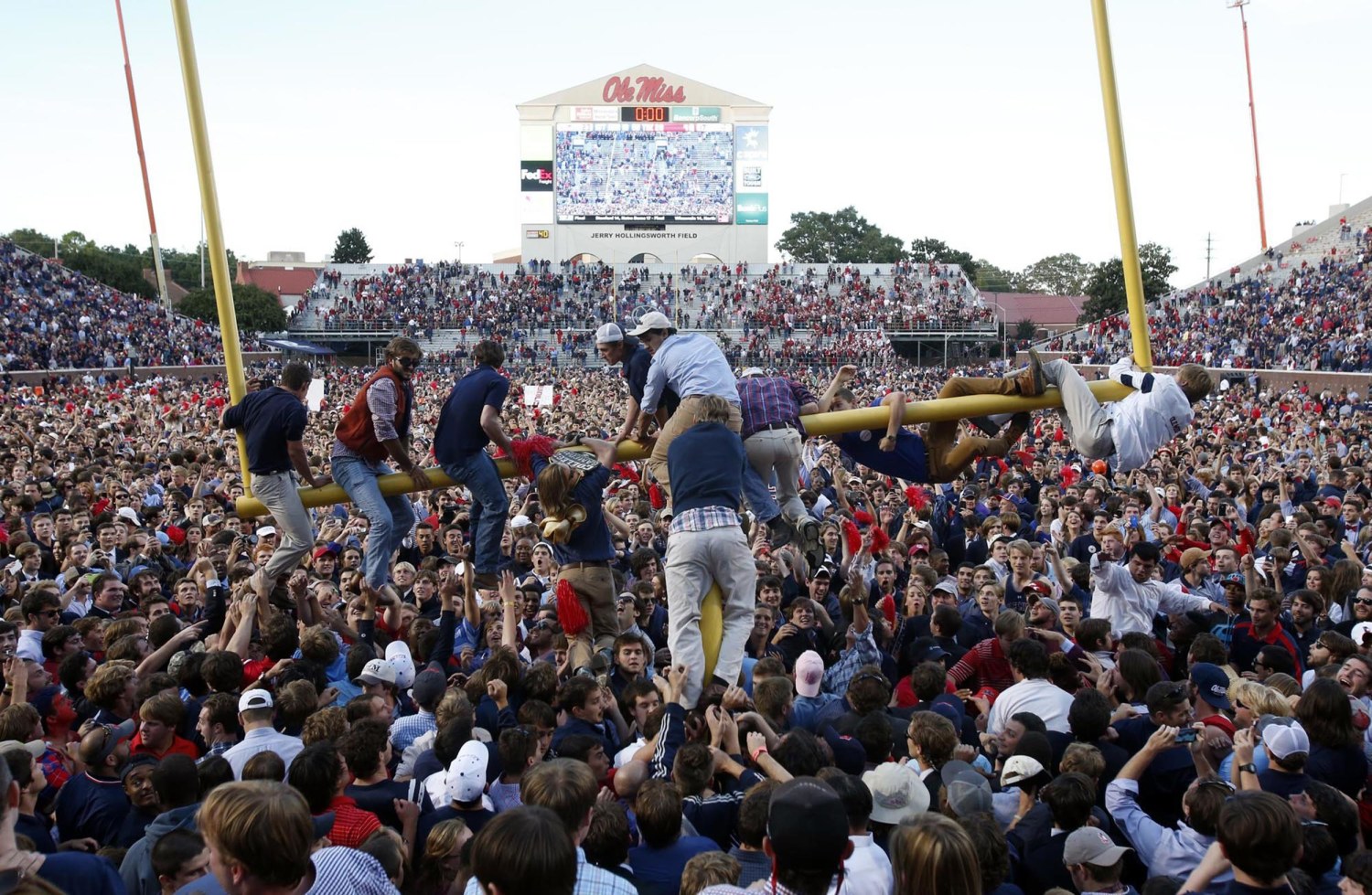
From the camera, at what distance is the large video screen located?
61531mm

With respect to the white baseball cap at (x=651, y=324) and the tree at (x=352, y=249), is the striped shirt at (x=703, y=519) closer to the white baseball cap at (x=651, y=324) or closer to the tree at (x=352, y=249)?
the white baseball cap at (x=651, y=324)

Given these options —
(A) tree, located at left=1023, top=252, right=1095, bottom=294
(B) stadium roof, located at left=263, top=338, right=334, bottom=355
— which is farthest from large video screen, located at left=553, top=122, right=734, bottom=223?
(A) tree, located at left=1023, top=252, right=1095, bottom=294

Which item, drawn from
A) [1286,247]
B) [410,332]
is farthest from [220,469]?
[1286,247]

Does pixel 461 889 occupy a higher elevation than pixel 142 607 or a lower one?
lower

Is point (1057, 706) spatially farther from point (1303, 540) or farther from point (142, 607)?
point (142, 607)

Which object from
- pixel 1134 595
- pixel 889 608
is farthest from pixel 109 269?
pixel 1134 595

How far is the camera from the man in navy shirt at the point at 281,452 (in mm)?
6023

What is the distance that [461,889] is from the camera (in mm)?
3594

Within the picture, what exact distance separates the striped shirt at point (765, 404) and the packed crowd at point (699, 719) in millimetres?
1137

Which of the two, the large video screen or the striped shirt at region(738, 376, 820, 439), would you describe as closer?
the striped shirt at region(738, 376, 820, 439)

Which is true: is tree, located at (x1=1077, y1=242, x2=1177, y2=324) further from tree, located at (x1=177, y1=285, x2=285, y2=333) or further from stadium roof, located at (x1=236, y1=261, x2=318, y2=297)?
stadium roof, located at (x1=236, y1=261, x2=318, y2=297)

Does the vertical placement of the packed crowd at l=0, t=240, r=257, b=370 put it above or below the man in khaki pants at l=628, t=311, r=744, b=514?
above

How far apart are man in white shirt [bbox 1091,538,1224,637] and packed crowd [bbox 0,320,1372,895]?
0.02 meters

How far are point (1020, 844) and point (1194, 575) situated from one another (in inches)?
179
